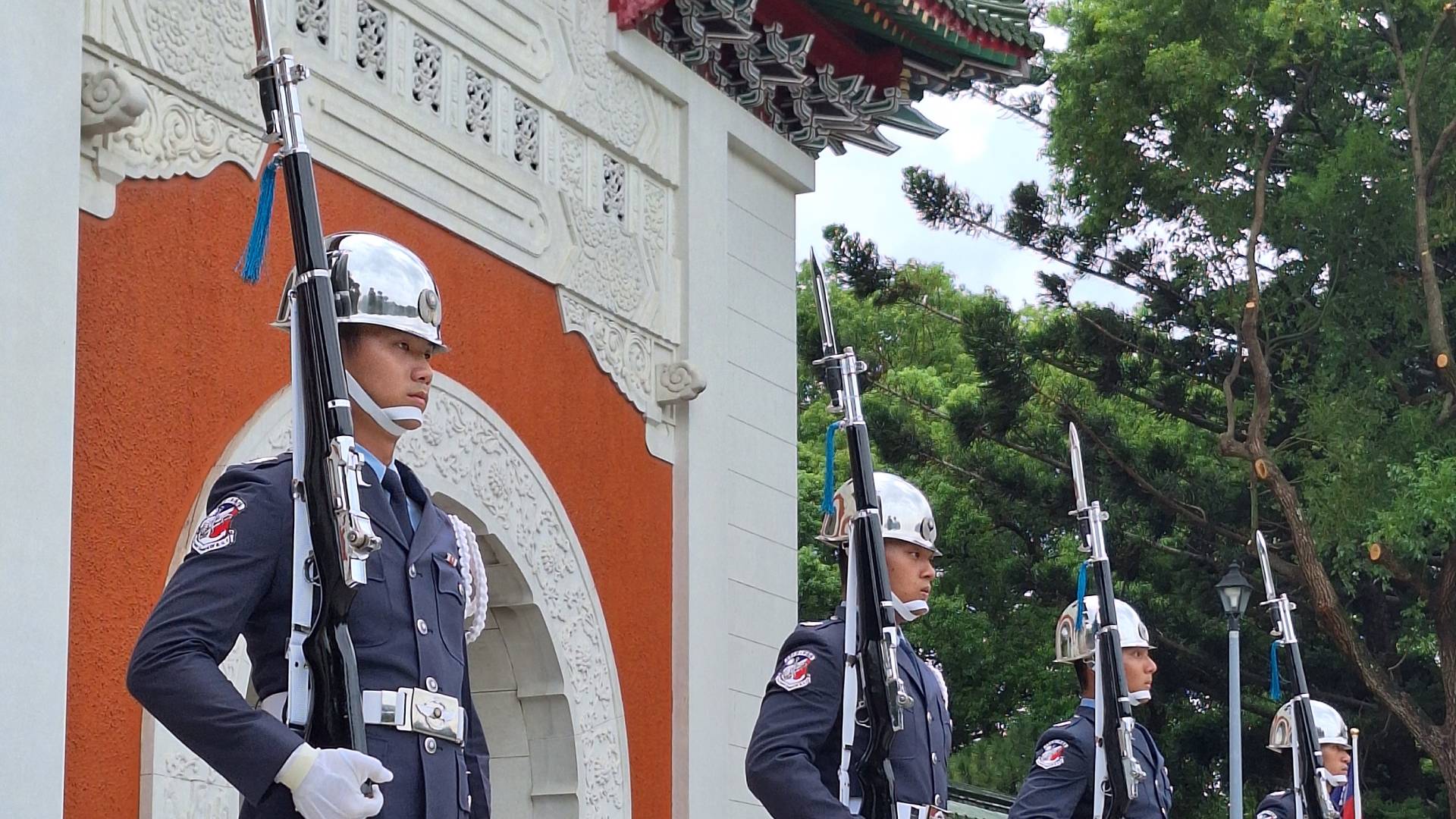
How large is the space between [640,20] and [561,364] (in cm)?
164

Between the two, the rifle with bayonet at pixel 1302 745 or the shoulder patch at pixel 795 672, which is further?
the rifle with bayonet at pixel 1302 745

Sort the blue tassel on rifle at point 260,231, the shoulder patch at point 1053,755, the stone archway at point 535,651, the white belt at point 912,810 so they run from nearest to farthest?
the blue tassel on rifle at point 260,231, the white belt at point 912,810, the shoulder patch at point 1053,755, the stone archway at point 535,651

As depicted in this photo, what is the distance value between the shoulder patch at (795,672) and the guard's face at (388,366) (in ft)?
5.11

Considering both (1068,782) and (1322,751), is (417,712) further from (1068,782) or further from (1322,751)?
Answer: (1322,751)

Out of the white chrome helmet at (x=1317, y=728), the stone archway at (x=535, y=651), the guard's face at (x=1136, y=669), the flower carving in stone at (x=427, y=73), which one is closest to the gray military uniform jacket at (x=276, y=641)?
the guard's face at (x=1136, y=669)

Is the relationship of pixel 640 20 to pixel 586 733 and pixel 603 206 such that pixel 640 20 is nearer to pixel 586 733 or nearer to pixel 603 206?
pixel 603 206

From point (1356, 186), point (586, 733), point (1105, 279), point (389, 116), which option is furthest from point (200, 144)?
point (1105, 279)

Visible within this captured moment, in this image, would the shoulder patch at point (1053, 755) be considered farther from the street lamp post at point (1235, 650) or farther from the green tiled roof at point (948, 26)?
the street lamp post at point (1235, 650)

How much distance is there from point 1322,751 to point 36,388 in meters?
6.57

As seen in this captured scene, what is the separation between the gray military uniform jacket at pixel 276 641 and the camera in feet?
11.3

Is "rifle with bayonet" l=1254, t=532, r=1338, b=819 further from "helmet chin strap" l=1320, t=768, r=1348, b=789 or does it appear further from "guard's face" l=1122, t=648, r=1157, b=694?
"guard's face" l=1122, t=648, r=1157, b=694

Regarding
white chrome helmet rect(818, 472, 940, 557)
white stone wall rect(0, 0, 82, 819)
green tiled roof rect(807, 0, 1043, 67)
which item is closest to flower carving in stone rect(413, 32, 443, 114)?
white stone wall rect(0, 0, 82, 819)

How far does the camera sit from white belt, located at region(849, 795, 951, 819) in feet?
16.8

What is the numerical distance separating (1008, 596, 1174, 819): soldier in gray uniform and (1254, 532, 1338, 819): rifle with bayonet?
2.36 m
